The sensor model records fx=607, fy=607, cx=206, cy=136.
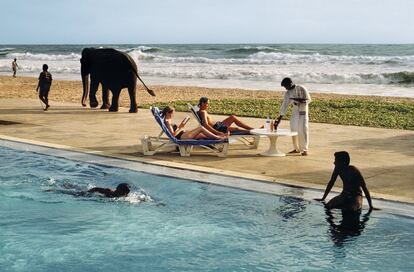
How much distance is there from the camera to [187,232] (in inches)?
287

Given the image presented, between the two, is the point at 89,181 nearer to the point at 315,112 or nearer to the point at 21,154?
the point at 21,154

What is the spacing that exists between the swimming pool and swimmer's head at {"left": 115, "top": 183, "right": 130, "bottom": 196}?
0.11 meters

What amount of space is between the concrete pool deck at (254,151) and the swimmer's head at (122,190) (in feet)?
5.30

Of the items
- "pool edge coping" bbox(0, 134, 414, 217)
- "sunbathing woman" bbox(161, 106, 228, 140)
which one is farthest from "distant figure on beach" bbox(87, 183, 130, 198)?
"sunbathing woman" bbox(161, 106, 228, 140)

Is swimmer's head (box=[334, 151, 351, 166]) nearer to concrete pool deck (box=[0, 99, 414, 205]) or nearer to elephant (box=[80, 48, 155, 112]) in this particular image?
concrete pool deck (box=[0, 99, 414, 205])

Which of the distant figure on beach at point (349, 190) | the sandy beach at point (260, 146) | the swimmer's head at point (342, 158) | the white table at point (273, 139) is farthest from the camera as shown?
the white table at point (273, 139)

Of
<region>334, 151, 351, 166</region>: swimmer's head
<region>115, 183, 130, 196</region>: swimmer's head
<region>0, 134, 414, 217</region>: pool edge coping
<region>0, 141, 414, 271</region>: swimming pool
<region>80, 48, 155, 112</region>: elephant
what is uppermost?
<region>80, 48, 155, 112</region>: elephant

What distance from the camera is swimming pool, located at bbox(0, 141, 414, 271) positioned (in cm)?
637

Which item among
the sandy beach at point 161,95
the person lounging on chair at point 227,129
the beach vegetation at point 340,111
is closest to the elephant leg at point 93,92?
the beach vegetation at point 340,111

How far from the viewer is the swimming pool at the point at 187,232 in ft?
20.9

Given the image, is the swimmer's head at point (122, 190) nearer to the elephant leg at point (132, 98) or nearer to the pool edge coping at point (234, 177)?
the pool edge coping at point (234, 177)

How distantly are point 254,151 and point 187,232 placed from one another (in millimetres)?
4778

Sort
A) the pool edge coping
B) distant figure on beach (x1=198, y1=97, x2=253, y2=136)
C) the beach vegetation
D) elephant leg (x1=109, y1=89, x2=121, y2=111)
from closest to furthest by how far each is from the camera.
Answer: the pool edge coping < distant figure on beach (x1=198, y1=97, x2=253, y2=136) < the beach vegetation < elephant leg (x1=109, y1=89, x2=121, y2=111)

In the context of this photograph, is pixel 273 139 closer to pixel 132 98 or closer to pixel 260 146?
pixel 260 146
